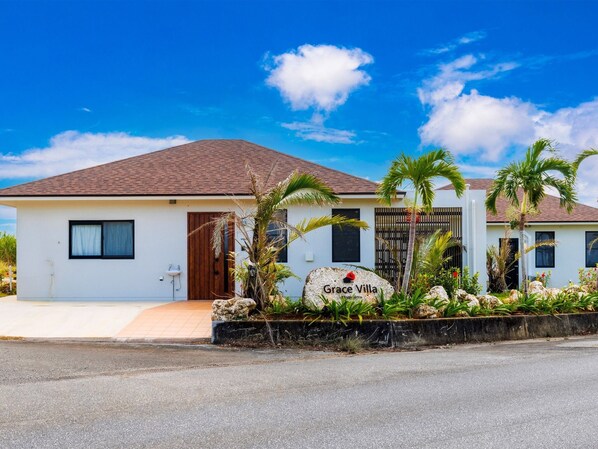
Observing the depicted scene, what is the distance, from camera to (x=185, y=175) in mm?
16641

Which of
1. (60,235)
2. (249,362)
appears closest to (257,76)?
(60,235)

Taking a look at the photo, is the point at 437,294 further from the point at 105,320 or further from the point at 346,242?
the point at 105,320

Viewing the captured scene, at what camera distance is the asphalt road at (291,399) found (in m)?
5.16

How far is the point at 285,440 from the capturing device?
5.07 m

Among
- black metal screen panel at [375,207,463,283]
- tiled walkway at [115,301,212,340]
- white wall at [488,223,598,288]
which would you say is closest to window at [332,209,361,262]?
black metal screen panel at [375,207,463,283]

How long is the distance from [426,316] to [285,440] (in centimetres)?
655

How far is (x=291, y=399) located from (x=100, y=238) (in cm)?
1101

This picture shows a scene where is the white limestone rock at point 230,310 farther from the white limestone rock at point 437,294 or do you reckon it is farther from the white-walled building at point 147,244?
the white-walled building at point 147,244

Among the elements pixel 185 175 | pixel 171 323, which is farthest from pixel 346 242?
pixel 171 323

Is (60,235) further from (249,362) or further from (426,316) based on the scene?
(426,316)

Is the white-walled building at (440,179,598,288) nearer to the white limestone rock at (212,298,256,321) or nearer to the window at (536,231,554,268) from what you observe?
the window at (536,231,554,268)

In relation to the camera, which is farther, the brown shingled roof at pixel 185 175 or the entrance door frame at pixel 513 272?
the entrance door frame at pixel 513 272

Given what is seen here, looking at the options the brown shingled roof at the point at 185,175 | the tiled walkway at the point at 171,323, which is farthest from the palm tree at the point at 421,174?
the tiled walkway at the point at 171,323

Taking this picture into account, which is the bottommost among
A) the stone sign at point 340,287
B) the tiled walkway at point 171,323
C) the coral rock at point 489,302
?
the tiled walkway at point 171,323
